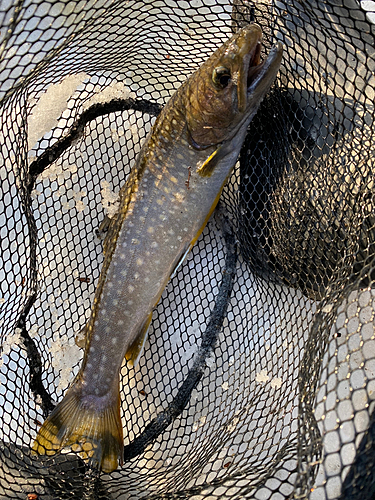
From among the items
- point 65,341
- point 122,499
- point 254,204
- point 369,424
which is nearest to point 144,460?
point 122,499

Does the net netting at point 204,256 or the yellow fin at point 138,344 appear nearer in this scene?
the net netting at point 204,256

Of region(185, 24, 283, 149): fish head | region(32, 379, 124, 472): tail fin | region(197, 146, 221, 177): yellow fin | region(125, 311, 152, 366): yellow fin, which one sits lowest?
region(32, 379, 124, 472): tail fin

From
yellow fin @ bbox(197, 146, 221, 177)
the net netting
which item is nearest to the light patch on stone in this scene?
the net netting

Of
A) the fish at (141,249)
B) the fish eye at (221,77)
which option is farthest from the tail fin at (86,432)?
the fish eye at (221,77)

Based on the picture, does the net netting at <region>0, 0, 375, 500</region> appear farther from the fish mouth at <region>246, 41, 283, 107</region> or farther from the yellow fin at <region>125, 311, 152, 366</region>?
the yellow fin at <region>125, 311, 152, 366</region>

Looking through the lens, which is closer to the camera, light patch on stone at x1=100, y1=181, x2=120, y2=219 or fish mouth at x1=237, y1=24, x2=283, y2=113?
fish mouth at x1=237, y1=24, x2=283, y2=113

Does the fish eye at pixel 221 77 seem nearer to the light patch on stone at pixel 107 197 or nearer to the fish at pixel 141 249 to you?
the fish at pixel 141 249

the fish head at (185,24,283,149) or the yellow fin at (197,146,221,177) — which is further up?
the fish head at (185,24,283,149)
